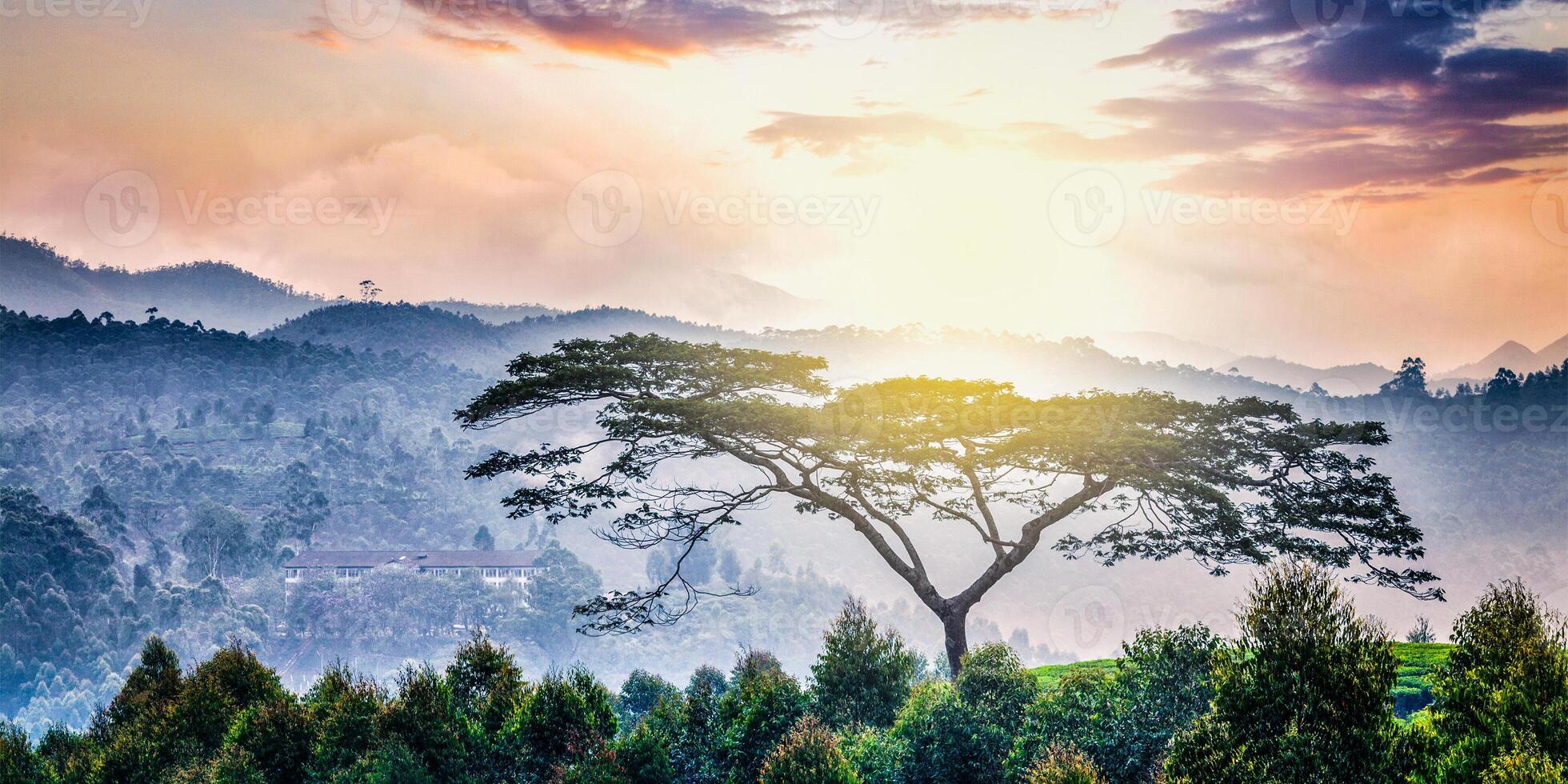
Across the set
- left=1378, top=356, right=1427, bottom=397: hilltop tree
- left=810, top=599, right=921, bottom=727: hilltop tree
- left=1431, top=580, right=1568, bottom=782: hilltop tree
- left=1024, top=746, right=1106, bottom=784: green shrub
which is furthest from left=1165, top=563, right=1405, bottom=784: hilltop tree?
left=1378, top=356, right=1427, bottom=397: hilltop tree

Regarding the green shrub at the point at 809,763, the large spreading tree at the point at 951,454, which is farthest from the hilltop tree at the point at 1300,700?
the large spreading tree at the point at 951,454

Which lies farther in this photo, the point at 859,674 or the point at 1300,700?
the point at 859,674

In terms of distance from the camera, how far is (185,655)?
12888 cm

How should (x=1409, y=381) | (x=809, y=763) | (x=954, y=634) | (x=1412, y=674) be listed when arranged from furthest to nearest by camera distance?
1. (x=1409, y=381)
2. (x=954, y=634)
3. (x=1412, y=674)
4. (x=809, y=763)

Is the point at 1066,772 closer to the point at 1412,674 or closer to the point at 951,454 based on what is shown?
the point at 951,454

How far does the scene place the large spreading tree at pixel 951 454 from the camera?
22.9 m

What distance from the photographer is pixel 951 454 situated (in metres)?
25.1

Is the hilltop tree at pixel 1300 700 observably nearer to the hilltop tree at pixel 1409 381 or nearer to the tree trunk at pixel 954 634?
the tree trunk at pixel 954 634

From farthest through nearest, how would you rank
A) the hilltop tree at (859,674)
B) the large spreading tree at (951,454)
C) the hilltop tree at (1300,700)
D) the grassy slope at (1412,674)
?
1. the large spreading tree at (951,454)
2. the grassy slope at (1412,674)
3. the hilltop tree at (859,674)
4. the hilltop tree at (1300,700)

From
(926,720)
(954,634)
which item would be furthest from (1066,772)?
(954,634)

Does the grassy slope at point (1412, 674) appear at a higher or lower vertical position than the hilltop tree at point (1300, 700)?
lower

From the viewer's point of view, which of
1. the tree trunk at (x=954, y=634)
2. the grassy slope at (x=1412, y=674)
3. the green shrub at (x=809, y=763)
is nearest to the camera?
the green shrub at (x=809, y=763)

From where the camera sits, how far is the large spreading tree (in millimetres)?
22891

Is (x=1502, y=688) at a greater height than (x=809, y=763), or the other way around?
(x=1502, y=688)
